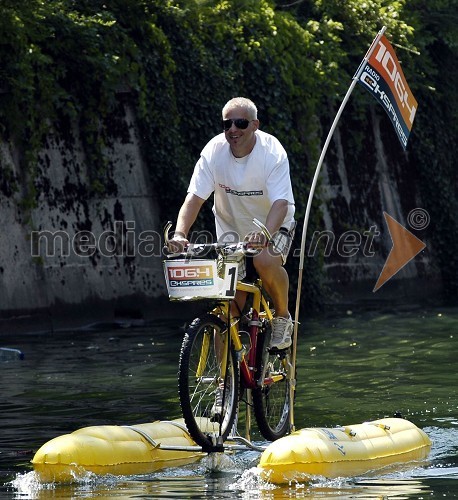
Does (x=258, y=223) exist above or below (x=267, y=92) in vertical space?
below

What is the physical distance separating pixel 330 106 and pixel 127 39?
5.44m

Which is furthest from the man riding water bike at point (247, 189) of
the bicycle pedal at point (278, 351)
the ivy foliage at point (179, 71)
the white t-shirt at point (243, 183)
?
the ivy foliage at point (179, 71)

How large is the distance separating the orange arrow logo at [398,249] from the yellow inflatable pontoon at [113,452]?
14.2 m

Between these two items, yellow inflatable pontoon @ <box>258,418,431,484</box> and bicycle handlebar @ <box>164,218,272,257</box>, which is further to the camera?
bicycle handlebar @ <box>164,218,272,257</box>

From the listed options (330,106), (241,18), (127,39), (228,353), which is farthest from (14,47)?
(228,353)

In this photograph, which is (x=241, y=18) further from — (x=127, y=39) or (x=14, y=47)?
(x=14, y=47)

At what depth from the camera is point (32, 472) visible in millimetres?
7672

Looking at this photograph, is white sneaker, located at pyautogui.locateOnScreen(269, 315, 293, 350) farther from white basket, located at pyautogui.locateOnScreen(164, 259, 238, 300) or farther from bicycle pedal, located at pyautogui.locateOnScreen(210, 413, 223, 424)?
white basket, located at pyautogui.locateOnScreen(164, 259, 238, 300)

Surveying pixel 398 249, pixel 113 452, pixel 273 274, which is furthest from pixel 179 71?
pixel 113 452

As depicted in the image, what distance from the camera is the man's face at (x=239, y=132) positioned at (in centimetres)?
828

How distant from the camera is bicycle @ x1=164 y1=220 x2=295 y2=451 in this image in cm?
781

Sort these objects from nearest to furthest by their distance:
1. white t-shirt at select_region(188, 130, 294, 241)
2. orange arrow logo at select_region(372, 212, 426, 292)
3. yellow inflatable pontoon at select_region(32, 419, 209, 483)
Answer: yellow inflatable pontoon at select_region(32, 419, 209, 483) < white t-shirt at select_region(188, 130, 294, 241) < orange arrow logo at select_region(372, 212, 426, 292)

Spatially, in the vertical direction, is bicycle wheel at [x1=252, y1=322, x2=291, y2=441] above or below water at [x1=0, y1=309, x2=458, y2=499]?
above

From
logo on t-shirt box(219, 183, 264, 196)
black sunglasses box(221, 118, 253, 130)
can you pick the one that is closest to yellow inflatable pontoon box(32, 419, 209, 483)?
logo on t-shirt box(219, 183, 264, 196)
